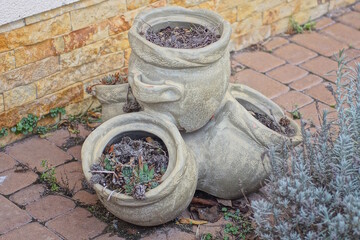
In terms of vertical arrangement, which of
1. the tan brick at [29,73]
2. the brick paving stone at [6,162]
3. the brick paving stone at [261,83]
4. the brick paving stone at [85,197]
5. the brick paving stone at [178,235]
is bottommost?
the brick paving stone at [261,83]

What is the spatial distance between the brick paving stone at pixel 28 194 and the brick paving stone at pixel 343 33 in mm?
3039

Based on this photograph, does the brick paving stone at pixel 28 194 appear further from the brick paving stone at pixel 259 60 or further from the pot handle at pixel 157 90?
the brick paving stone at pixel 259 60

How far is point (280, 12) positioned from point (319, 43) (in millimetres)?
422

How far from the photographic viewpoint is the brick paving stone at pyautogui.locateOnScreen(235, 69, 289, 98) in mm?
5430

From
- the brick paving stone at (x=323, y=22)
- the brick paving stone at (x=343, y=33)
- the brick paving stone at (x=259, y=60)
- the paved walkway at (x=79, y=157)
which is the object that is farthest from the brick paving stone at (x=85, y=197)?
the brick paving stone at (x=323, y=22)

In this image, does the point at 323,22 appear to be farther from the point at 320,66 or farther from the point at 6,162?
the point at 6,162

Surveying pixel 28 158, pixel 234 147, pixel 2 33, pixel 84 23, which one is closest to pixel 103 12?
pixel 84 23

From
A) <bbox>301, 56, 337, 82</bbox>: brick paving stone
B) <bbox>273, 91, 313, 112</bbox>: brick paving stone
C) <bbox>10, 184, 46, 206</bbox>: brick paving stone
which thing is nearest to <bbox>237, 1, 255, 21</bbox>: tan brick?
<bbox>301, 56, 337, 82</bbox>: brick paving stone

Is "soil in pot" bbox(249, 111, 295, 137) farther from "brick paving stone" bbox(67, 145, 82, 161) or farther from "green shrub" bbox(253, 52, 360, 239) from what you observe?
"brick paving stone" bbox(67, 145, 82, 161)

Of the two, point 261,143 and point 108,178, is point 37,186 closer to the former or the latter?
point 108,178

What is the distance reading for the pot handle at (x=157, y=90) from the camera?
3871 millimetres

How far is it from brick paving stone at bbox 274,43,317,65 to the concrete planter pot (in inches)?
76.8

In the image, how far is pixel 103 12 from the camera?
494 centimetres

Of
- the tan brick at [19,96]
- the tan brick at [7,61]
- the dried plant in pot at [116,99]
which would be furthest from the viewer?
the tan brick at [19,96]
